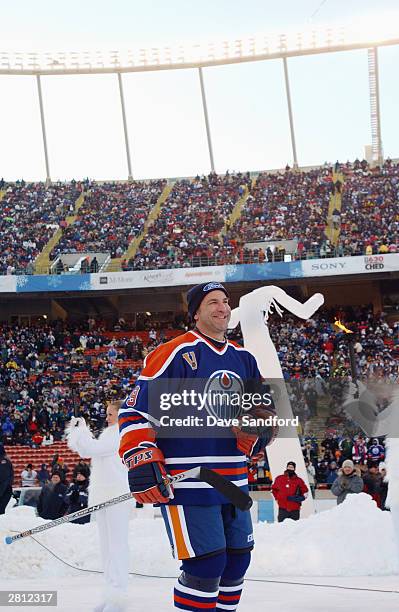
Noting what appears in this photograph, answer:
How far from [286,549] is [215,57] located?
125ft

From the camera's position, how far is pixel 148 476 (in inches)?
150

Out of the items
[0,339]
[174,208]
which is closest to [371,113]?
[174,208]

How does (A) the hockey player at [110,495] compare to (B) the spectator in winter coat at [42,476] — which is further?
(B) the spectator in winter coat at [42,476]

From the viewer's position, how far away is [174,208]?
37.5 metres

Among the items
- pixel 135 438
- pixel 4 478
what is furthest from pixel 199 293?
pixel 4 478

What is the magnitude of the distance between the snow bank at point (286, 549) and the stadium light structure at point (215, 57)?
3603cm

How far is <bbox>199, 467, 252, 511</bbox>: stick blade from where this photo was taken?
12.7ft

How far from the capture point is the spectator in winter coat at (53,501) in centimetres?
1061

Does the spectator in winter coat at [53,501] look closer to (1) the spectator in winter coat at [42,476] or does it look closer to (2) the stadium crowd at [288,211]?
(1) the spectator in winter coat at [42,476]

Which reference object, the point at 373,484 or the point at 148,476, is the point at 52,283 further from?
the point at 148,476

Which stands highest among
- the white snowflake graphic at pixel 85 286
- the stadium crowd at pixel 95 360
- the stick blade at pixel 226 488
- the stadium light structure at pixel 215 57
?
the stadium light structure at pixel 215 57

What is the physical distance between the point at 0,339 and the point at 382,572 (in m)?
25.3

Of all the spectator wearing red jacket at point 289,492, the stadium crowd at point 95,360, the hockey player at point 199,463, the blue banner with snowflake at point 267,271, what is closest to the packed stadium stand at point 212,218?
the blue banner with snowflake at point 267,271

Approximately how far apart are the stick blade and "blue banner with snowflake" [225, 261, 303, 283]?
2674 centimetres
